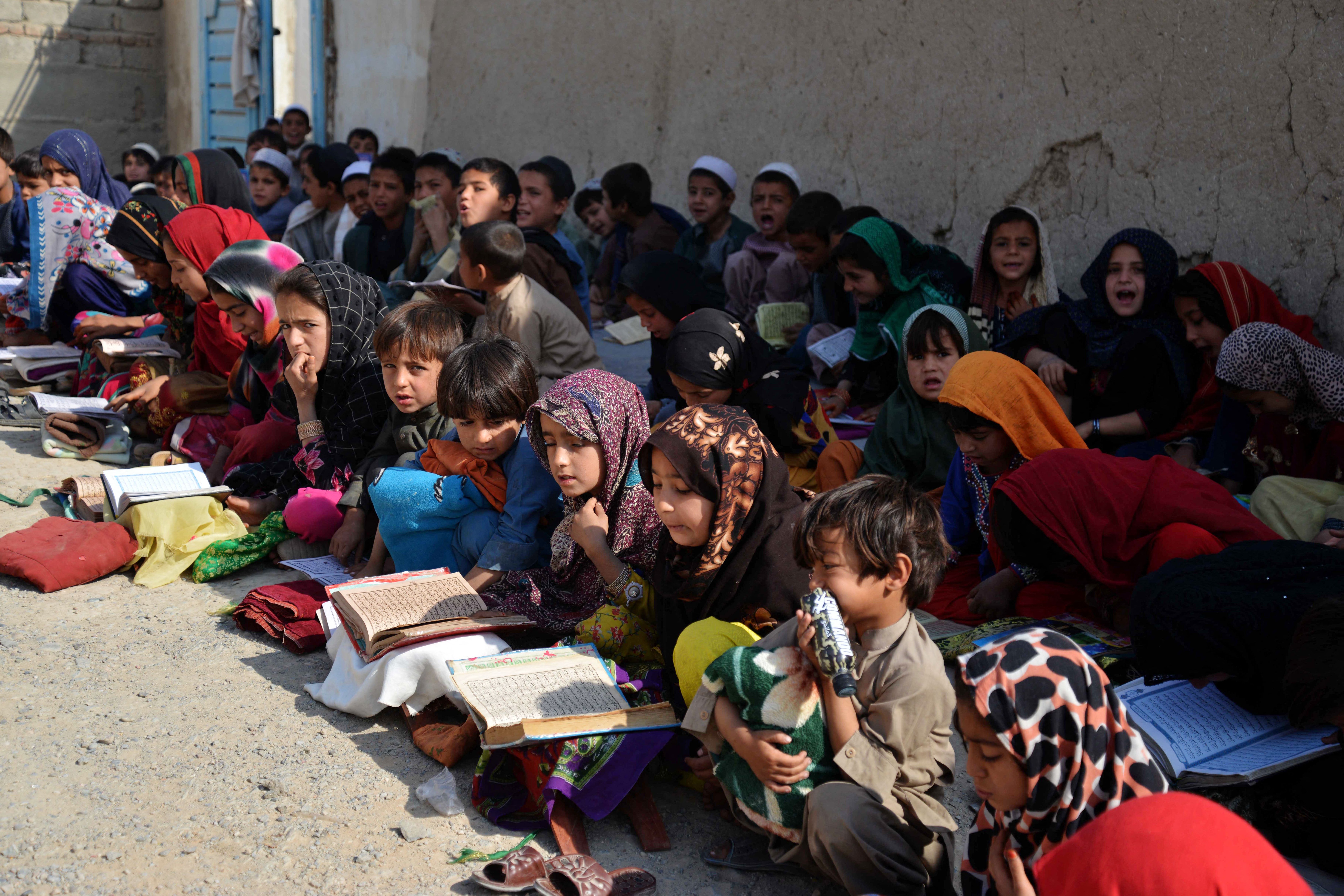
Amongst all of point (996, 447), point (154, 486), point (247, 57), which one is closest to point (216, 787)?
point (154, 486)

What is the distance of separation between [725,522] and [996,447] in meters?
1.23

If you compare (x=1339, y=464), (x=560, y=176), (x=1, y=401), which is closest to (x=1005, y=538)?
(x=1339, y=464)

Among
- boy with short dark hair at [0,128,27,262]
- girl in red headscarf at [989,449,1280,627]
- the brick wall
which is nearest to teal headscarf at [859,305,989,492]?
girl in red headscarf at [989,449,1280,627]

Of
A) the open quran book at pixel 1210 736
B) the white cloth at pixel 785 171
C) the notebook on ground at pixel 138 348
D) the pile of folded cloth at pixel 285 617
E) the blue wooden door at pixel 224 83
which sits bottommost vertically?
the pile of folded cloth at pixel 285 617

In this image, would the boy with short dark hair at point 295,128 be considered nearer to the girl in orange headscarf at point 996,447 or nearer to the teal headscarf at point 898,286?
the teal headscarf at point 898,286

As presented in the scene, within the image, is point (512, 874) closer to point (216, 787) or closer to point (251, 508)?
point (216, 787)

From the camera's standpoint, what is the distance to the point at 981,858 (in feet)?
6.34

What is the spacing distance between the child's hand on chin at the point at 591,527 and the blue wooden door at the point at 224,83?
10.7 meters

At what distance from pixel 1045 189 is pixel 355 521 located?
132 inches

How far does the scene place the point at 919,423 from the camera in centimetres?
391

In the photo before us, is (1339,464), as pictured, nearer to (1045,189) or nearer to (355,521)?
(1045,189)

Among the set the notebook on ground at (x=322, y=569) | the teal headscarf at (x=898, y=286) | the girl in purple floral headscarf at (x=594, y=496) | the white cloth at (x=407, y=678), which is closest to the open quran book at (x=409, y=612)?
the white cloth at (x=407, y=678)

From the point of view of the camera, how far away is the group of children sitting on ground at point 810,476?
1.99 m

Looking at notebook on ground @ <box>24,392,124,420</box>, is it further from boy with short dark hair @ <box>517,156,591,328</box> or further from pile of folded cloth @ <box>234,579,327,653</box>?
boy with short dark hair @ <box>517,156,591,328</box>
